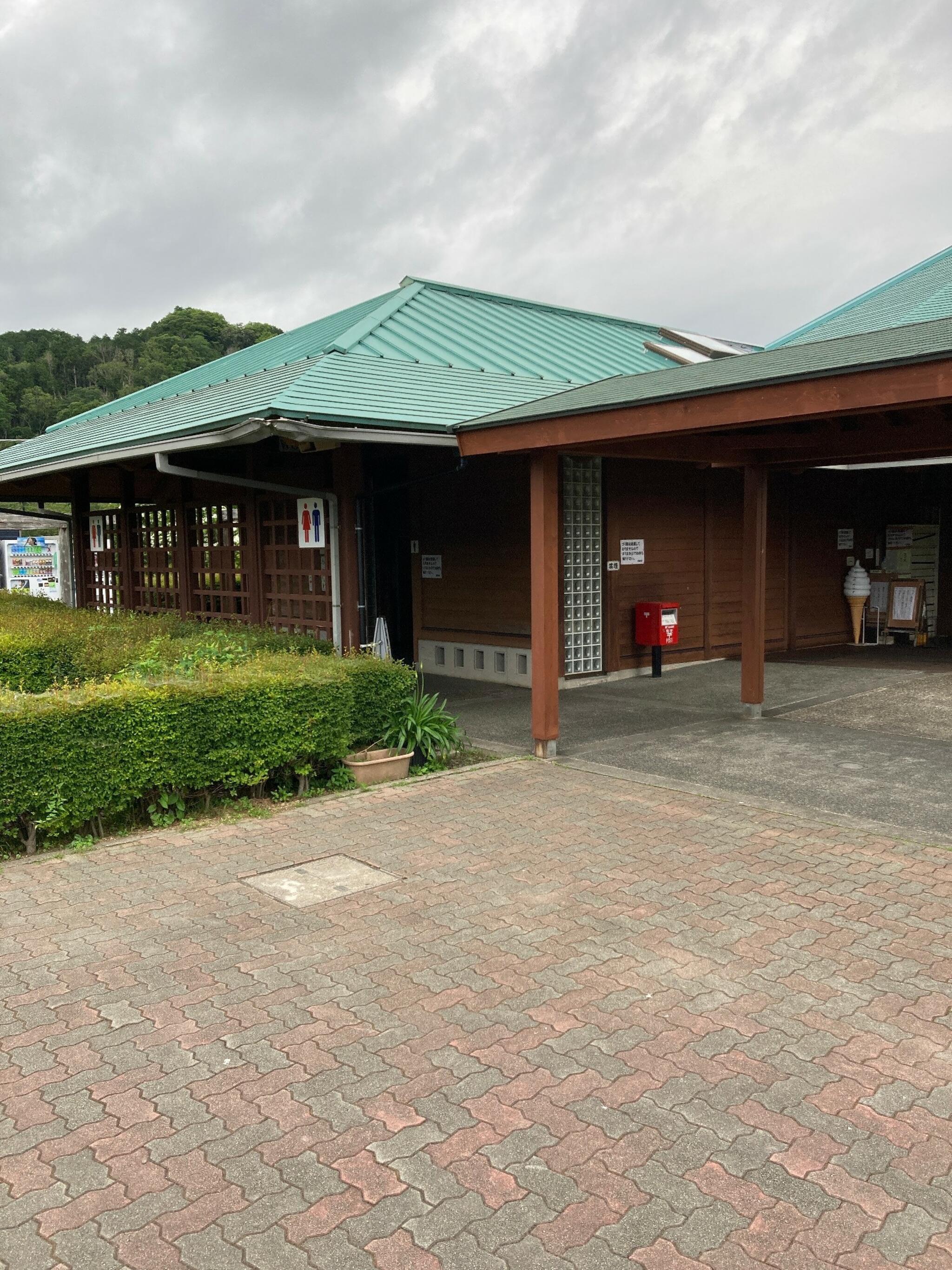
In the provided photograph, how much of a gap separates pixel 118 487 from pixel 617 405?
420 inches

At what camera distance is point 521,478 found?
11781 millimetres

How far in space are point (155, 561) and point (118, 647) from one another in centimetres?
591

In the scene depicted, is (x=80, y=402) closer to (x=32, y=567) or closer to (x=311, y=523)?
(x=32, y=567)

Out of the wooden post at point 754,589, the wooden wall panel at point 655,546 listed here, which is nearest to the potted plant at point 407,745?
the wooden post at point 754,589

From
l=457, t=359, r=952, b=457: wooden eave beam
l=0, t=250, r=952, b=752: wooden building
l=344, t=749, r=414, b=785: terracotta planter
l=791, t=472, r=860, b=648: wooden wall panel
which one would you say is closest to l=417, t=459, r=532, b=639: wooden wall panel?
l=0, t=250, r=952, b=752: wooden building

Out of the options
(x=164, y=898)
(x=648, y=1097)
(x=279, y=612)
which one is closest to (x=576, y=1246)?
(x=648, y=1097)

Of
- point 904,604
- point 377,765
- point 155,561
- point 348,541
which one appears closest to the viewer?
point 377,765

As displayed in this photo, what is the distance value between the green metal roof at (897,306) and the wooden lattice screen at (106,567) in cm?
1031

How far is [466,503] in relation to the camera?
12.5m

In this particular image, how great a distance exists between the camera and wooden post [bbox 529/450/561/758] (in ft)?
26.5

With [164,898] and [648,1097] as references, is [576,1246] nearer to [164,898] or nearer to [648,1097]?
[648,1097]

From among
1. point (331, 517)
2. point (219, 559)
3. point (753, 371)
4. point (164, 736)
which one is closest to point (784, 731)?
point (753, 371)

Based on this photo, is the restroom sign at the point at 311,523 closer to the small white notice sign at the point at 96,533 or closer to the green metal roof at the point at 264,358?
the green metal roof at the point at 264,358

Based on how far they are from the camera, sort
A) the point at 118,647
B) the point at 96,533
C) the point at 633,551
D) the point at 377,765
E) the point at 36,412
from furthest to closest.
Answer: the point at 36,412 < the point at 96,533 < the point at 633,551 < the point at 118,647 < the point at 377,765
